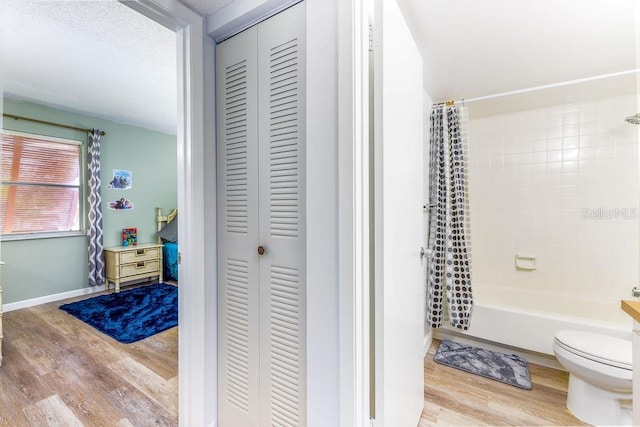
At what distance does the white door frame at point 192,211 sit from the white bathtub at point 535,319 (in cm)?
197

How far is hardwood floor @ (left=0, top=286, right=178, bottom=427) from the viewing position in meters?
1.59

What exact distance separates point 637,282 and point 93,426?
12.5ft

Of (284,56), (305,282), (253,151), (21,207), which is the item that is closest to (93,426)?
(305,282)

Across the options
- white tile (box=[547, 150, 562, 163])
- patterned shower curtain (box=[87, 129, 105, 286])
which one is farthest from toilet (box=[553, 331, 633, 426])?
patterned shower curtain (box=[87, 129, 105, 286])

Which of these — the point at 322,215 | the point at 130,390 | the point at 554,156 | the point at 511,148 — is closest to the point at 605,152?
the point at 554,156

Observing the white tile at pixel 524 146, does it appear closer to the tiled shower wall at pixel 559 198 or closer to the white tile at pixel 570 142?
the tiled shower wall at pixel 559 198

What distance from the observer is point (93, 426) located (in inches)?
59.6

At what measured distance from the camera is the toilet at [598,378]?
1.42 meters

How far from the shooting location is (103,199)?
3754 mm

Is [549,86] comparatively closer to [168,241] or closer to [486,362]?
[486,362]

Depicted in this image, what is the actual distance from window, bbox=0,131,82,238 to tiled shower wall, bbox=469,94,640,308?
15.0 ft

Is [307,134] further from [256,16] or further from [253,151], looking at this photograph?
[256,16]

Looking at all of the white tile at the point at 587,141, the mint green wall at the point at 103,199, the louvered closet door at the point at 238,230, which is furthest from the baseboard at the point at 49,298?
the white tile at the point at 587,141

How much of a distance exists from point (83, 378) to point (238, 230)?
167 cm
